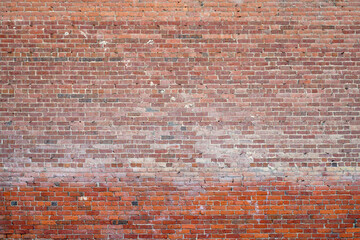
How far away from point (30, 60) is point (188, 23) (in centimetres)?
233

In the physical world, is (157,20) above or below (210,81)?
above

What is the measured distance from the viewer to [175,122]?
3826 mm

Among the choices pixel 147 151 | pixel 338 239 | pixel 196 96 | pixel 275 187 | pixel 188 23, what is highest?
pixel 188 23

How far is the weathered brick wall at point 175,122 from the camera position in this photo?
379cm

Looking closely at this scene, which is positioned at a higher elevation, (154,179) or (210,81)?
(210,81)

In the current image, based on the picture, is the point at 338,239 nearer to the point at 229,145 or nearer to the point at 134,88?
the point at 229,145

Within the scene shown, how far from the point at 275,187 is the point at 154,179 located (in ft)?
→ 5.70

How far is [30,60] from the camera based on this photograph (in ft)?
12.5

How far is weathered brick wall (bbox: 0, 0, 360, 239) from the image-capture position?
379 centimetres

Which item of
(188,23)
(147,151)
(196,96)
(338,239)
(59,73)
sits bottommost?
(338,239)

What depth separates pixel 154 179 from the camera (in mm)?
3814

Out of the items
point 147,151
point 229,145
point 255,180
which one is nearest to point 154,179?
point 147,151

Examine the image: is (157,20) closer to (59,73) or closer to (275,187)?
(59,73)

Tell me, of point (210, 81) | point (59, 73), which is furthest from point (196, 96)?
point (59, 73)
